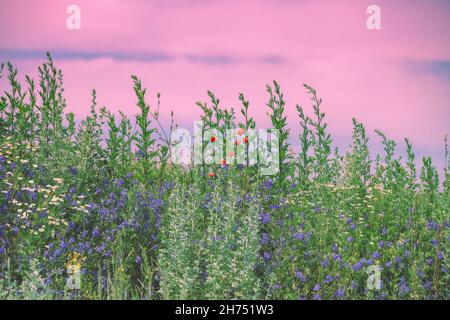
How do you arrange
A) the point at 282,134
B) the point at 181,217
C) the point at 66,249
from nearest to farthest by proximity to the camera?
the point at 181,217
the point at 66,249
the point at 282,134

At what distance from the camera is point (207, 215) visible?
280 inches

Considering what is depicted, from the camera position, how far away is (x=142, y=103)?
801 centimetres

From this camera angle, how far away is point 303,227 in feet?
21.7

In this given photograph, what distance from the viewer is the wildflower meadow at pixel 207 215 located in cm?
596

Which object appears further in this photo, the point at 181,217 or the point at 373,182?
the point at 373,182

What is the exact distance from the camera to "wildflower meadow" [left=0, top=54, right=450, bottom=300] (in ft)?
19.6
